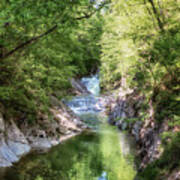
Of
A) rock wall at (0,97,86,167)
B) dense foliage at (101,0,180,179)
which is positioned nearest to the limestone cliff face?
rock wall at (0,97,86,167)

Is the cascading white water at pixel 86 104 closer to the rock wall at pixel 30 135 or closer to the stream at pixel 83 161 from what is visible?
the rock wall at pixel 30 135

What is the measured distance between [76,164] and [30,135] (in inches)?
159

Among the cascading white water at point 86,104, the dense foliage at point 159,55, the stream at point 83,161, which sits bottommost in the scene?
the cascading white water at point 86,104

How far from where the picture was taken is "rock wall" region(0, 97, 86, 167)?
36.3 ft

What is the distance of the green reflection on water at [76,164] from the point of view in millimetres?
9539

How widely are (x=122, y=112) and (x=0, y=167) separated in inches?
607

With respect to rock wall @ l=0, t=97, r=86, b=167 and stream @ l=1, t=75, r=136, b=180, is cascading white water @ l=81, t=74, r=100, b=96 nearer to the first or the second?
rock wall @ l=0, t=97, r=86, b=167

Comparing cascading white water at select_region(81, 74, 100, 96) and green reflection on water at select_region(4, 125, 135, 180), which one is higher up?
green reflection on water at select_region(4, 125, 135, 180)

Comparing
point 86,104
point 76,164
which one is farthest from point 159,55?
point 86,104

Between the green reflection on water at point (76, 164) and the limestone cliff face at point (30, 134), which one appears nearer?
the green reflection on water at point (76, 164)

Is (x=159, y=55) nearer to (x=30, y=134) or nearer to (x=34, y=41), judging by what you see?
(x=34, y=41)

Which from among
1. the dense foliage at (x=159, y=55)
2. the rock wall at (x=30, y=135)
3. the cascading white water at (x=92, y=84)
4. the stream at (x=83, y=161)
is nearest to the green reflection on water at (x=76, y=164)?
the stream at (x=83, y=161)

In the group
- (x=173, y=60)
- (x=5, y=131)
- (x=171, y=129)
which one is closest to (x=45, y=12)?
(x=173, y=60)

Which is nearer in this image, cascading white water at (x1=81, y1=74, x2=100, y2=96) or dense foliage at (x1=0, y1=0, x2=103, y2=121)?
dense foliage at (x1=0, y1=0, x2=103, y2=121)
